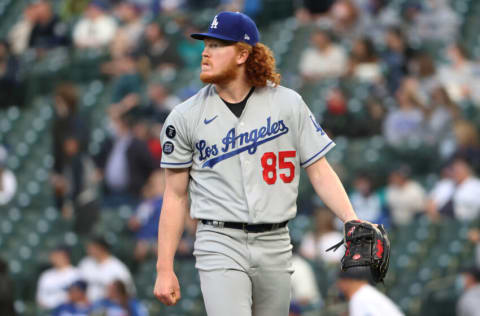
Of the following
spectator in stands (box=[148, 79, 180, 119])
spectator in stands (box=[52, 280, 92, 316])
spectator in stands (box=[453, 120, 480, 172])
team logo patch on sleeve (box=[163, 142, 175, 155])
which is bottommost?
spectator in stands (box=[52, 280, 92, 316])

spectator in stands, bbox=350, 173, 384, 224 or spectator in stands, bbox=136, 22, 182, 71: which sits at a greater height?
spectator in stands, bbox=136, 22, 182, 71

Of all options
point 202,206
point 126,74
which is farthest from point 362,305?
point 126,74

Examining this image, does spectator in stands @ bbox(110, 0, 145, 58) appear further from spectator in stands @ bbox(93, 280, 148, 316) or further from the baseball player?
the baseball player

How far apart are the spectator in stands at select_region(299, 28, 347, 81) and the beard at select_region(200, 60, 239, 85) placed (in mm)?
7350

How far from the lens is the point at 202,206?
452 centimetres

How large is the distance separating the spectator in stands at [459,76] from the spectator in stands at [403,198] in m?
1.67

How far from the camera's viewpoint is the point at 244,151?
4488 mm

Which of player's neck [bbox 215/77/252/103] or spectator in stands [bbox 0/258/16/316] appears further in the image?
spectator in stands [bbox 0/258/16/316]

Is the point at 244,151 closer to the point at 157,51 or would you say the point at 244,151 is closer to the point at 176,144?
the point at 176,144

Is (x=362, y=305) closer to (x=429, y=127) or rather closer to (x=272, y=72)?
(x=272, y=72)

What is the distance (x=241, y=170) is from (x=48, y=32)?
36.9 feet

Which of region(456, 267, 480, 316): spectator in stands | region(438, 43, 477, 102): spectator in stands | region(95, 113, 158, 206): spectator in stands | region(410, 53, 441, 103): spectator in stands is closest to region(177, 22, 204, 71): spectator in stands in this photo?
region(95, 113, 158, 206): spectator in stands

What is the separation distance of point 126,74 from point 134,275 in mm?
3608

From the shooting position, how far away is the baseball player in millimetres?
4441
